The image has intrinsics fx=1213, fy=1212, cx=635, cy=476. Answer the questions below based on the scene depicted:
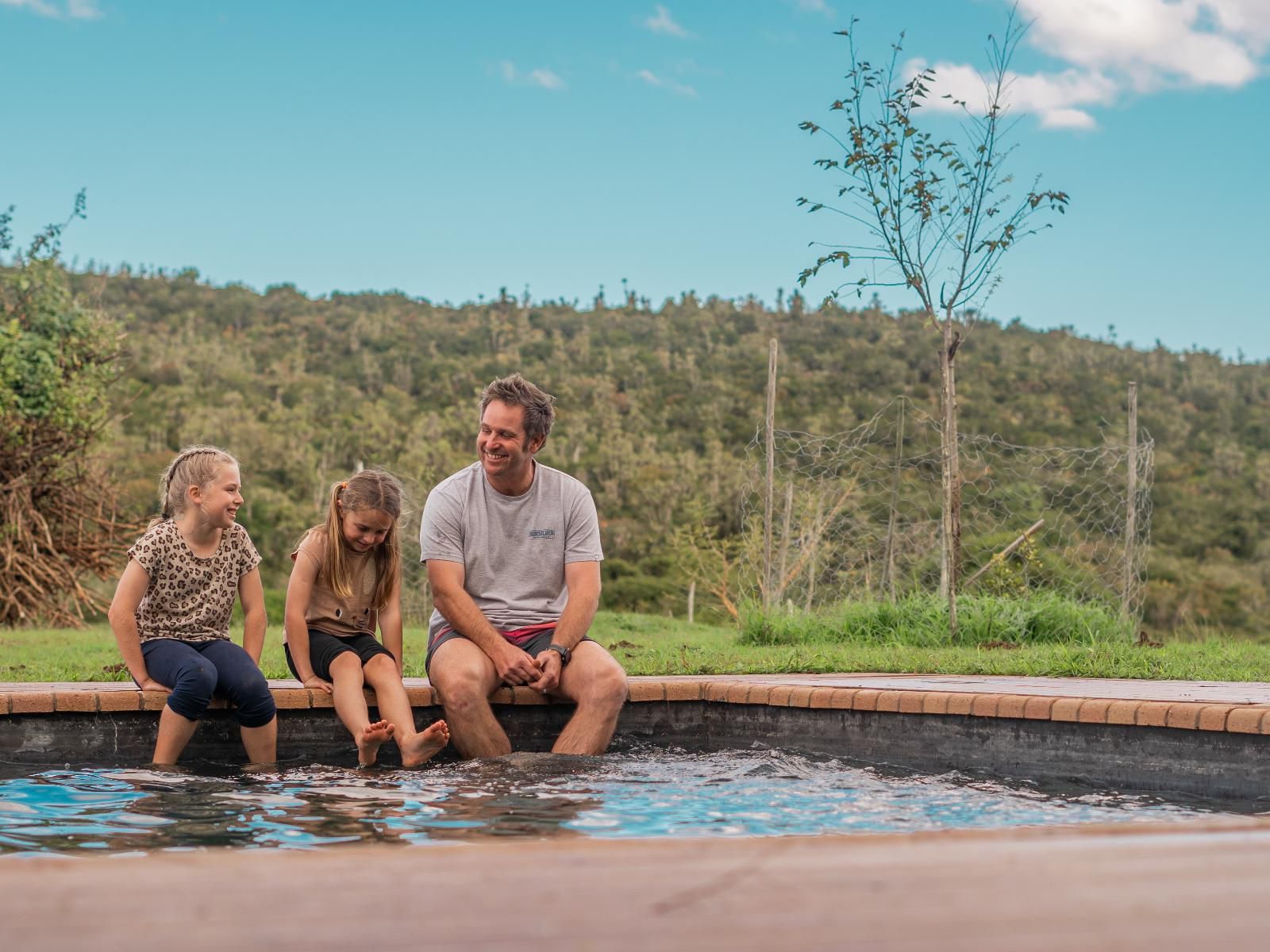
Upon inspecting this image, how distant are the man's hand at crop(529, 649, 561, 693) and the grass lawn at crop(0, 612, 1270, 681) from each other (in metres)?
1.38

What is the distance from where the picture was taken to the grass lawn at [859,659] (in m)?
5.10

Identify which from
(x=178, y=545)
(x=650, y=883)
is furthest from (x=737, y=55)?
(x=650, y=883)

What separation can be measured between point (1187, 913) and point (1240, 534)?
83.1ft

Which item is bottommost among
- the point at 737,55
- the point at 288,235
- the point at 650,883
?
the point at 650,883

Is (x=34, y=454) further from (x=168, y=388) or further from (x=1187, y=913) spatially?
(x=168, y=388)

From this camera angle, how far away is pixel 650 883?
1.16 m

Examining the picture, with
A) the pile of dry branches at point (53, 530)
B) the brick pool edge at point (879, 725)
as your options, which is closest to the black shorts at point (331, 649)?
the brick pool edge at point (879, 725)

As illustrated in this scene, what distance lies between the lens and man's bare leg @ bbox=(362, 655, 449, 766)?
142 inches

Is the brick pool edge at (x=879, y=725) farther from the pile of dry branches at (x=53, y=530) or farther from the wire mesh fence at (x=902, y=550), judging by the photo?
the pile of dry branches at (x=53, y=530)

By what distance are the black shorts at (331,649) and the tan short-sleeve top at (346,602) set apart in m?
0.03

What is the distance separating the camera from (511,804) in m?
3.07

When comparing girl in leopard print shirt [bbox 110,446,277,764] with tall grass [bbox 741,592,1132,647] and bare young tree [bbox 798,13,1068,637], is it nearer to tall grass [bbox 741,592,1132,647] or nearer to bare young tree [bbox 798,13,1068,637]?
bare young tree [bbox 798,13,1068,637]

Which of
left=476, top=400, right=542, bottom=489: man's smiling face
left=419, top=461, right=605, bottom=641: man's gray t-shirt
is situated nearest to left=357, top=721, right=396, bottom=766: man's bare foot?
left=419, top=461, right=605, bottom=641: man's gray t-shirt

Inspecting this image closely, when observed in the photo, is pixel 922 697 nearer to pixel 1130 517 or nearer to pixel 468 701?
pixel 468 701
